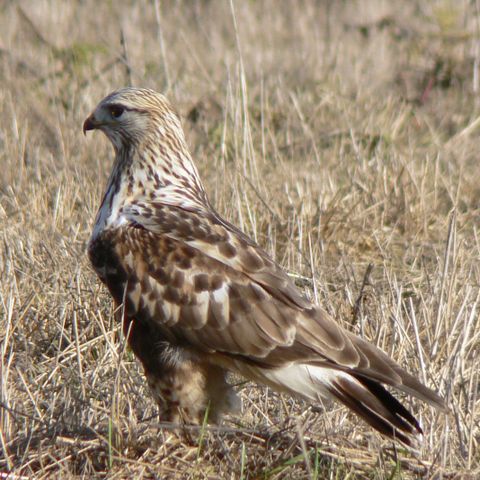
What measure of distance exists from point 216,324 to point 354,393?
580mm

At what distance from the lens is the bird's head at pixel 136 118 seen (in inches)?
207

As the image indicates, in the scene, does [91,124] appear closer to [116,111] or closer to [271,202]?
[116,111]

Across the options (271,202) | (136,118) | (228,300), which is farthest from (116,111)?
(271,202)

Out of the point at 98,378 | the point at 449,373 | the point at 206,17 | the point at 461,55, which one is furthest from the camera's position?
the point at 206,17

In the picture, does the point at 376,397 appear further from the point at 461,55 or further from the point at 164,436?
the point at 461,55

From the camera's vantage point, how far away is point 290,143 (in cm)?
789

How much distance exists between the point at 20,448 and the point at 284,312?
41.6 inches

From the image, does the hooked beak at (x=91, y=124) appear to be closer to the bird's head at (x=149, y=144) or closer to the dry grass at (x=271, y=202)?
the bird's head at (x=149, y=144)

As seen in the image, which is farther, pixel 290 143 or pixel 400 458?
pixel 290 143

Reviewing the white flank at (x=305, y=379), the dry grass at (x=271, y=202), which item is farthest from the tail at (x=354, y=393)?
the dry grass at (x=271, y=202)

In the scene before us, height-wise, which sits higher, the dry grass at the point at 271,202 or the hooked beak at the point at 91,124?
the hooked beak at the point at 91,124

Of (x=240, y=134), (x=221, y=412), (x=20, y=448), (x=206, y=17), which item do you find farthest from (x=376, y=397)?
(x=206, y=17)

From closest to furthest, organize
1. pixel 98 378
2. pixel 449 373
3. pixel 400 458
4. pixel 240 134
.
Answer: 1. pixel 400 458
2. pixel 449 373
3. pixel 98 378
4. pixel 240 134

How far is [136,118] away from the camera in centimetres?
529
